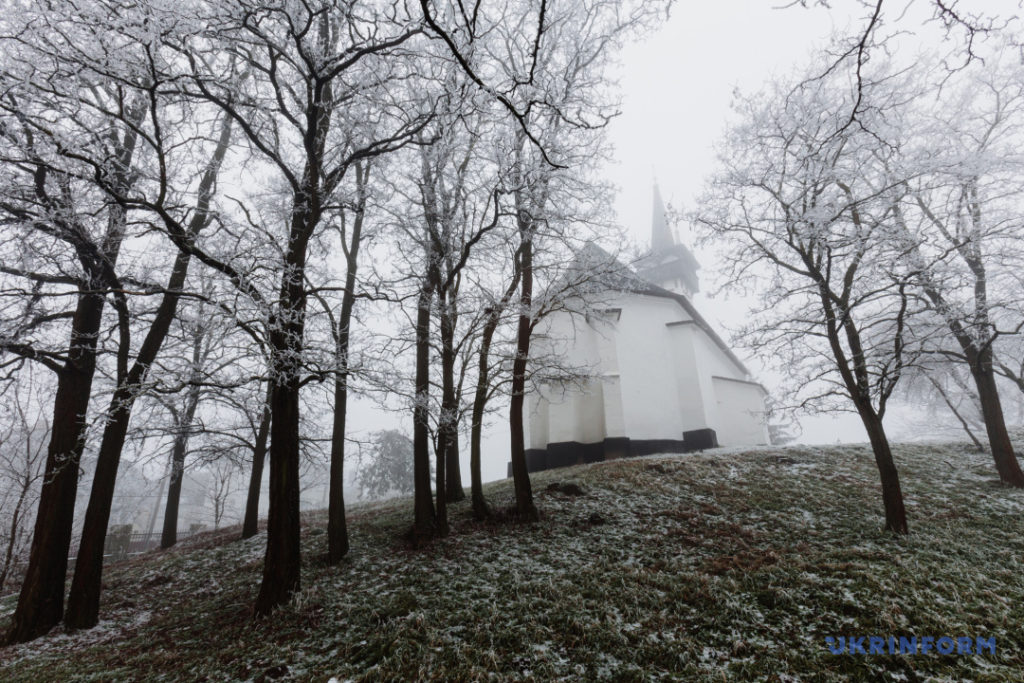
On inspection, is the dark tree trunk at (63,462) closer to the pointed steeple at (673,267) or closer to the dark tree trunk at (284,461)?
the dark tree trunk at (284,461)

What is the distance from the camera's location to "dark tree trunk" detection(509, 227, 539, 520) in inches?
368

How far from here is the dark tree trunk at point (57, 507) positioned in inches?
246

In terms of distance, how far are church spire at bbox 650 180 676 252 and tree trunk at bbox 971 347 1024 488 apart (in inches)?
836

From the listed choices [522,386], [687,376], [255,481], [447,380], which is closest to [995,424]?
A: [687,376]

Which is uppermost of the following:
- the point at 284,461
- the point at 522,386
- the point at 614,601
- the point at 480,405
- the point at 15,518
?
the point at 522,386

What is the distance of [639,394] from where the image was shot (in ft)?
60.3

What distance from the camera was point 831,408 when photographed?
27.7 feet

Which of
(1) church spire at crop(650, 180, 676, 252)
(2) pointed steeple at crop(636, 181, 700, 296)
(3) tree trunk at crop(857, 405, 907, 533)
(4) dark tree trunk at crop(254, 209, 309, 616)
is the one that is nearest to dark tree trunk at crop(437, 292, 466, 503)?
(4) dark tree trunk at crop(254, 209, 309, 616)

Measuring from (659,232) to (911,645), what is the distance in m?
31.7

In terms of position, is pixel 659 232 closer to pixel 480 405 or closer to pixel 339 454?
pixel 480 405

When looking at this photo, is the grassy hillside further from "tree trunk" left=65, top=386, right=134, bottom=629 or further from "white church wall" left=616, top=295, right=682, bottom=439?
"white church wall" left=616, top=295, right=682, bottom=439

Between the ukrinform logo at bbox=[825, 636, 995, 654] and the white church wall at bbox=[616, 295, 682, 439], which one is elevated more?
the white church wall at bbox=[616, 295, 682, 439]

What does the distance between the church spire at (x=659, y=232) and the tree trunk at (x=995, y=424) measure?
21.2 m

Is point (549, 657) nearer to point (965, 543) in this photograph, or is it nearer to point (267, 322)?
point (267, 322)
